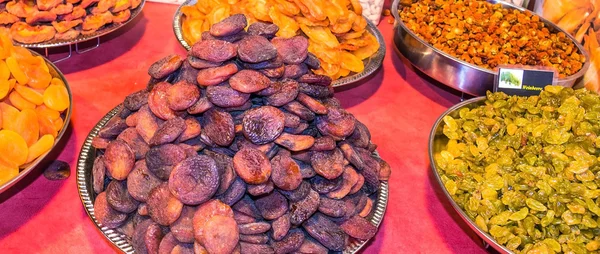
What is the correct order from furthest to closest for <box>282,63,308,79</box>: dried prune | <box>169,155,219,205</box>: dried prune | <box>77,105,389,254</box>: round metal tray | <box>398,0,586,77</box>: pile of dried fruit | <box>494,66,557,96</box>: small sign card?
<box>398,0,586,77</box>: pile of dried fruit
<box>494,66,557,96</box>: small sign card
<box>282,63,308,79</box>: dried prune
<box>77,105,389,254</box>: round metal tray
<box>169,155,219,205</box>: dried prune

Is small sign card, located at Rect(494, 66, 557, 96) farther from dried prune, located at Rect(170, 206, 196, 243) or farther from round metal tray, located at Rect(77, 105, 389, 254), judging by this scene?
dried prune, located at Rect(170, 206, 196, 243)

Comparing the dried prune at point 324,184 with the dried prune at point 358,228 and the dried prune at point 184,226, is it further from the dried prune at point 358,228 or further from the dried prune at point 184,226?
the dried prune at point 184,226

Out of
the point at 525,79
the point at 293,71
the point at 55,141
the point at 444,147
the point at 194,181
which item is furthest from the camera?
the point at 525,79

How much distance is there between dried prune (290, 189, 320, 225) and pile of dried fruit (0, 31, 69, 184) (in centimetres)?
65

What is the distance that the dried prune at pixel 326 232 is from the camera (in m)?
1.03

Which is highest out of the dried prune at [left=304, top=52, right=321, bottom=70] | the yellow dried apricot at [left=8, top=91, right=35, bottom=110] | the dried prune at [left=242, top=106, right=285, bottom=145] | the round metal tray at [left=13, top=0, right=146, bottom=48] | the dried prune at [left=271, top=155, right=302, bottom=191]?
the dried prune at [left=304, top=52, right=321, bottom=70]

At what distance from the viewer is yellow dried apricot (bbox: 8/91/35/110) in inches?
50.9

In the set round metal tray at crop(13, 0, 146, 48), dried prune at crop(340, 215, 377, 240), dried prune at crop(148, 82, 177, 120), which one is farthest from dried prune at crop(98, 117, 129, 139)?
round metal tray at crop(13, 0, 146, 48)

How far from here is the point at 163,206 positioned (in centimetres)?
97

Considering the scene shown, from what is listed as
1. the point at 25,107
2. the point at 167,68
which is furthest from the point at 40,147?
the point at 167,68

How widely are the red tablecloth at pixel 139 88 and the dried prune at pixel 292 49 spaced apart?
1.70ft

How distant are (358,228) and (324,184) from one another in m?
0.12

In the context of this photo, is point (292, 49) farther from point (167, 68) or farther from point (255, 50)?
point (167, 68)

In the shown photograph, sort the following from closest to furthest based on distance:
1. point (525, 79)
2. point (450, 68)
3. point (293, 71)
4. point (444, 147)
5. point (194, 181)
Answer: point (194, 181) < point (293, 71) < point (444, 147) < point (525, 79) < point (450, 68)
